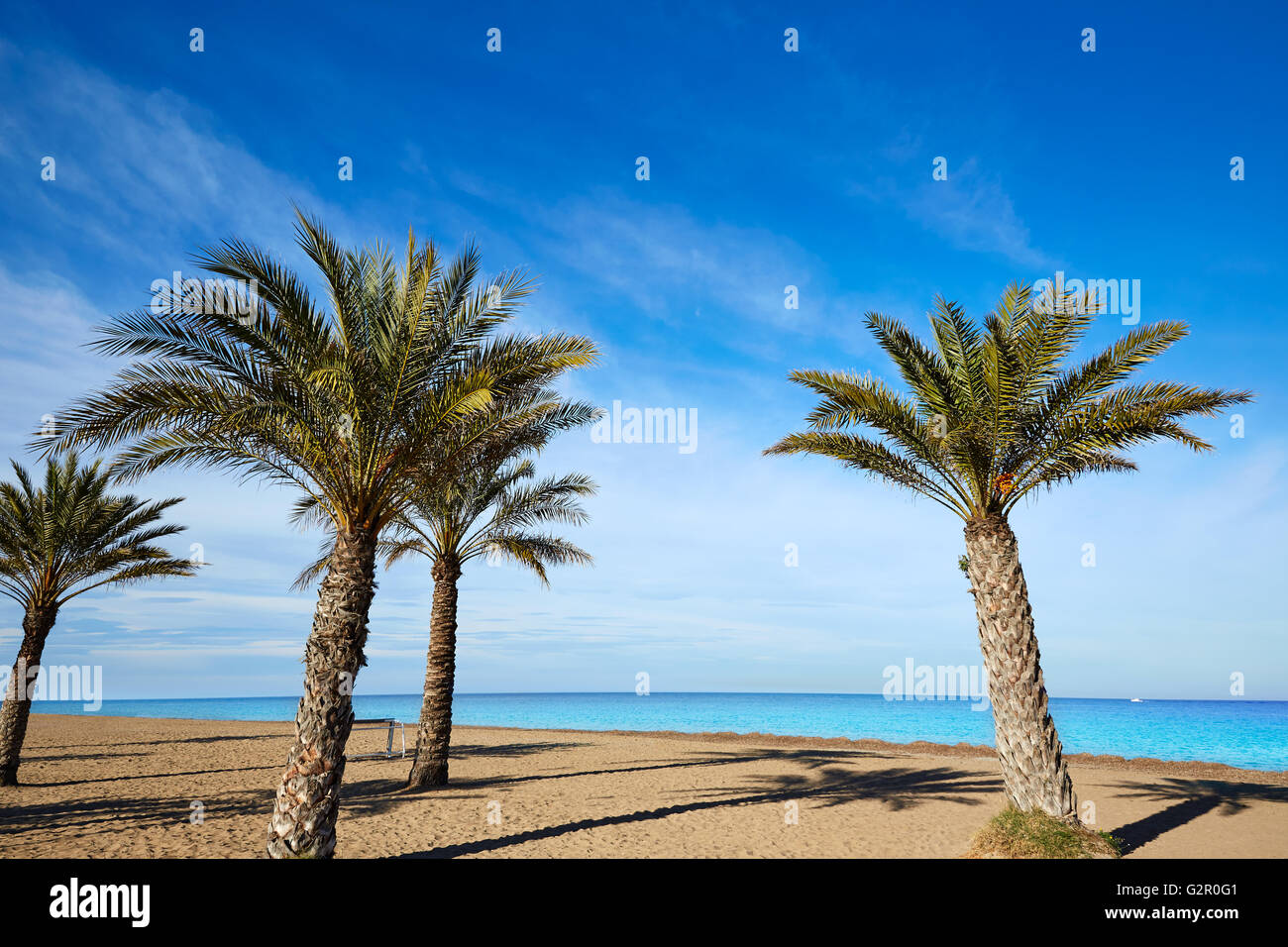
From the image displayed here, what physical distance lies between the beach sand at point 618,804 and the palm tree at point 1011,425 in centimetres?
236

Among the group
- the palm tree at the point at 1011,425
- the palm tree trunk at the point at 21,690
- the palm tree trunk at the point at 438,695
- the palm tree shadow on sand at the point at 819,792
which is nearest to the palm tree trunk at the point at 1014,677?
the palm tree at the point at 1011,425

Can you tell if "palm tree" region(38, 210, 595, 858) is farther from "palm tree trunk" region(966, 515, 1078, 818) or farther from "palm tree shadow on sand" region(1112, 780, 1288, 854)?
"palm tree shadow on sand" region(1112, 780, 1288, 854)

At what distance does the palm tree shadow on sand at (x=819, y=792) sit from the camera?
→ 10781 mm

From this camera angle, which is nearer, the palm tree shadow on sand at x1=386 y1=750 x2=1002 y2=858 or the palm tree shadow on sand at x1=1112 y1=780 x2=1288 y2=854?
the palm tree shadow on sand at x1=386 y1=750 x2=1002 y2=858

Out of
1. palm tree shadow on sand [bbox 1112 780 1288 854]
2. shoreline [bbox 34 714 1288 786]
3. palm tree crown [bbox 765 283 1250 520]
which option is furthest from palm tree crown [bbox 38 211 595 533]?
shoreline [bbox 34 714 1288 786]

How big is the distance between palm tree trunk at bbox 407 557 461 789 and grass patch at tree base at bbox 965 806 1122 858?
10.6 metres

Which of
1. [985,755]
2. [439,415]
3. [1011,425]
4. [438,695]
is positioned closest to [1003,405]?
[1011,425]

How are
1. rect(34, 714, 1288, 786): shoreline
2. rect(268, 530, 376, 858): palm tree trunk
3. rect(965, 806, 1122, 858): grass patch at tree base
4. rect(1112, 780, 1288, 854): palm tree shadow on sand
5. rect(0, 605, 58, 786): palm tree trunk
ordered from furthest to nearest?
rect(34, 714, 1288, 786): shoreline → rect(0, 605, 58, 786): palm tree trunk → rect(1112, 780, 1288, 854): palm tree shadow on sand → rect(965, 806, 1122, 858): grass patch at tree base → rect(268, 530, 376, 858): palm tree trunk

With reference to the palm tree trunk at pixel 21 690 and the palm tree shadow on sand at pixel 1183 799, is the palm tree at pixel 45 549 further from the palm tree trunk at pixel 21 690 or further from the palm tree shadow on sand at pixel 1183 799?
the palm tree shadow on sand at pixel 1183 799

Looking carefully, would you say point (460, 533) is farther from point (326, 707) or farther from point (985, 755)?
point (985, 755)

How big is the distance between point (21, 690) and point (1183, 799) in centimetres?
2515

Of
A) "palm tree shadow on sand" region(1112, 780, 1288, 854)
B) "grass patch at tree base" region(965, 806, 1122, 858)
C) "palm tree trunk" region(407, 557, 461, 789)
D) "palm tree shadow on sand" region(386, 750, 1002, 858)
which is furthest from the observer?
"palm tree trunk" region(407, 557, 461, 789)

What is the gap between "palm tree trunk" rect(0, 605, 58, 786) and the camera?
1448 centimetres
